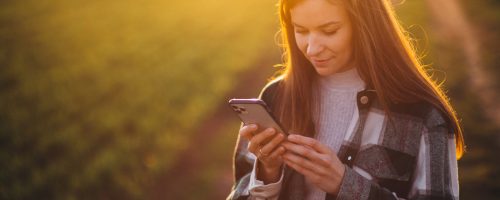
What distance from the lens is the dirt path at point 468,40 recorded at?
617 cm

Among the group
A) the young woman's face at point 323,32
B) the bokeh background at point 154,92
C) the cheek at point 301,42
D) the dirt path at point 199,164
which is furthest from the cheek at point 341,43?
the dirt path at point 199,164

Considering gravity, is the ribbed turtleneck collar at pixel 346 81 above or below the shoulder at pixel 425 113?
above

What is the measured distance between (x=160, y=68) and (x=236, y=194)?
6.07 metres

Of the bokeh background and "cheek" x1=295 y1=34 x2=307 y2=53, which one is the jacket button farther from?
the bokeh background

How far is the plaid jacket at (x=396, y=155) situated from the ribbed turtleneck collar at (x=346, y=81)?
10cm

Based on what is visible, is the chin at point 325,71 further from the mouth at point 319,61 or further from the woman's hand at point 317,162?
the woman's hand at point 317,162

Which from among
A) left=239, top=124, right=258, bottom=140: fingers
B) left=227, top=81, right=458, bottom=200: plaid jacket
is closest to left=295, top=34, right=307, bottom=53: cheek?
left=227, top=81, right=458, bottom=200: plaid jacket

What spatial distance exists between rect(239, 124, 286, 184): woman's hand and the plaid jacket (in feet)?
0.41

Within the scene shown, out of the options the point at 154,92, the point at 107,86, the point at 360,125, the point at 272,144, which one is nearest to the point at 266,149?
the point at 272,144

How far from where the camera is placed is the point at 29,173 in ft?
17.4

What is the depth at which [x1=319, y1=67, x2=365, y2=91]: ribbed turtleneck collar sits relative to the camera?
2453 mm

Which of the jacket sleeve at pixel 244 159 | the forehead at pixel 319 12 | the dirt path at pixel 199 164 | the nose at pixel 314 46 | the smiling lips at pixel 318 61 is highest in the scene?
the forehead at pixel 319 12

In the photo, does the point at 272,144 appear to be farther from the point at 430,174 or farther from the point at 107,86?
the point at 107,86

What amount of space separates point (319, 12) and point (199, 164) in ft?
11.8
